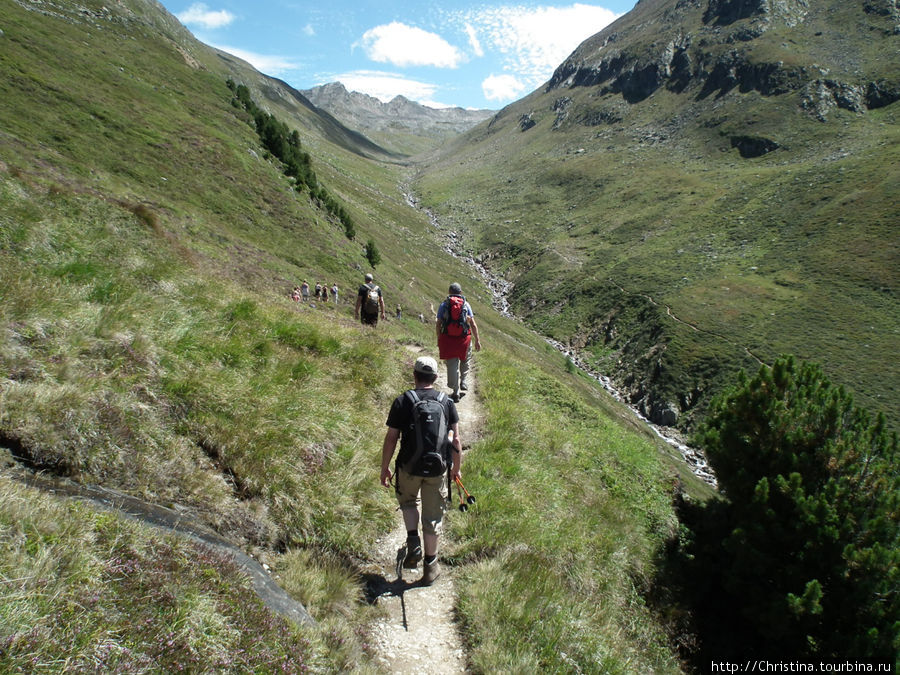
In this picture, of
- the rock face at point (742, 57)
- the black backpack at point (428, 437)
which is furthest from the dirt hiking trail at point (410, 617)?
the rock face at point (742, 57)

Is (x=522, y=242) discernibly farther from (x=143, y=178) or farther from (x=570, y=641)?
(x=570, y=641)

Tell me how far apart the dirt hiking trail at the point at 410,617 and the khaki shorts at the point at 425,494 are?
724 millimetres

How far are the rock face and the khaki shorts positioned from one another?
103 meters

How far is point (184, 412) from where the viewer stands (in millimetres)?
5938

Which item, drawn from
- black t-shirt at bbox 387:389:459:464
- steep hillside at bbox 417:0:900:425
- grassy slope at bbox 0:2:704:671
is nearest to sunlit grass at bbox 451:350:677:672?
grassy slope at bbox 0:2:704:671

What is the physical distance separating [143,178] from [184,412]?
833 inches

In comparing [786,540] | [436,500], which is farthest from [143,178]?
[786,540]

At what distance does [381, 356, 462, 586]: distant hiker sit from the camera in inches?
205

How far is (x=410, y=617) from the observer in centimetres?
518

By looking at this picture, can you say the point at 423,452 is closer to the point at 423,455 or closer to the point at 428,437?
the point at 423,455

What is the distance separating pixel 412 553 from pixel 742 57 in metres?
129

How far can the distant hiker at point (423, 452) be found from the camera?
5.21 m

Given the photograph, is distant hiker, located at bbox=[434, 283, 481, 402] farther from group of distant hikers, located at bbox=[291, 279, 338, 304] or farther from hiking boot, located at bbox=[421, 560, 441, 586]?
group of distant hikers, located at bbox=[291, 279, 338, 304]

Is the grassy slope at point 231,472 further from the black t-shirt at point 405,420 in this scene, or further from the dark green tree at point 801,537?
the dark green tree at point 801,537
